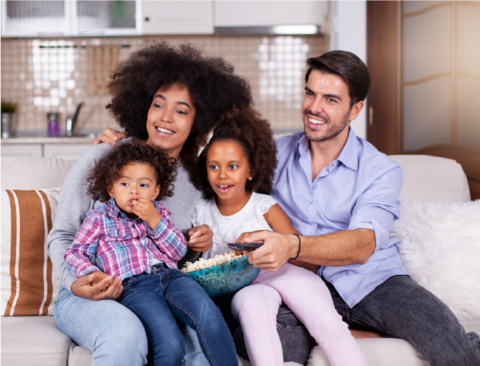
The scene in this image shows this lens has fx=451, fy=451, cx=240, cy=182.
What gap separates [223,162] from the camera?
1.62 m

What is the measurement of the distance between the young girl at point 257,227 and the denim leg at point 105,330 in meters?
0.33

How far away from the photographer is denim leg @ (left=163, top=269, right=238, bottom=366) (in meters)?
1.24

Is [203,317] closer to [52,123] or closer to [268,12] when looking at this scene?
[268,12]

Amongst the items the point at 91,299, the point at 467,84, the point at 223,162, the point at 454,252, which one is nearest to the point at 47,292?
the point at 91,299

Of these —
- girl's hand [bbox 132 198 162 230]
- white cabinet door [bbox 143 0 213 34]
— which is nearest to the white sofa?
girl's hand [bbox 132 198 162 230]

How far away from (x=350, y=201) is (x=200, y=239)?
566 mm

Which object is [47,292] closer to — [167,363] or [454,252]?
[167,363]

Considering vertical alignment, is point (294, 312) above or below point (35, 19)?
below

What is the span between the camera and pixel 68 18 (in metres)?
3.67

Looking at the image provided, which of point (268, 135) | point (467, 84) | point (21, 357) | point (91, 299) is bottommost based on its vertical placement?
point (21, 357)

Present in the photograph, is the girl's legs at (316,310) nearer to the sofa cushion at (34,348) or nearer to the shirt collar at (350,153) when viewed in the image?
the shirt collar at (350,153)

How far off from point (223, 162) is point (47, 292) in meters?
0.80

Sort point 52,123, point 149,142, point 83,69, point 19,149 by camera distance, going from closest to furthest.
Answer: point 149,142 < point 19,149 < point 52,123 < point 83,69

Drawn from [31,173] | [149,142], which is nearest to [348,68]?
[149,142]
